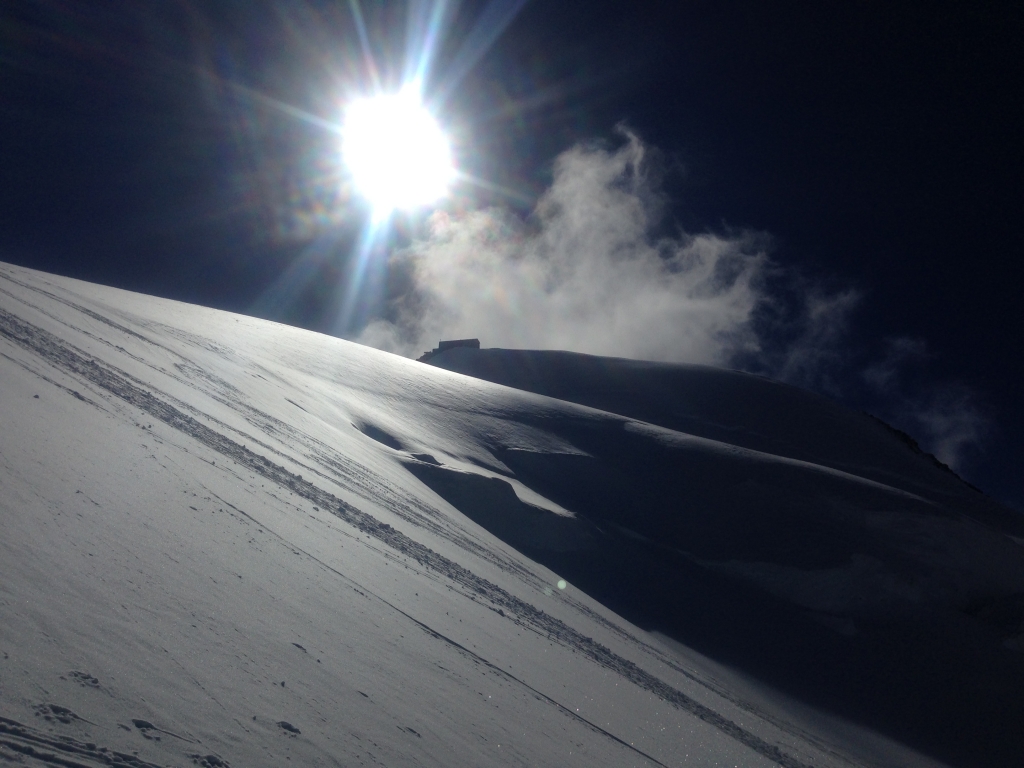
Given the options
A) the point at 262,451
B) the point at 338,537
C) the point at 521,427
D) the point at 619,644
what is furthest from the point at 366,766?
the point at 521,427

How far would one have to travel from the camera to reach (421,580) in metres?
7.99

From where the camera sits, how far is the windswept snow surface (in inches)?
143

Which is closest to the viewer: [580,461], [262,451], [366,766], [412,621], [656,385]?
[366,766]

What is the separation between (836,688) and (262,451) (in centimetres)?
1423

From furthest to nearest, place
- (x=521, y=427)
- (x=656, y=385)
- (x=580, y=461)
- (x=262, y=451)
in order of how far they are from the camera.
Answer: (x=656, y=385)
(x=521, y=427)
(x=580, y=461)
(x=262, y=451)

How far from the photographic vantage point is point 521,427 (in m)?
24.8

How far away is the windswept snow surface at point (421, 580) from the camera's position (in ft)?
12.0

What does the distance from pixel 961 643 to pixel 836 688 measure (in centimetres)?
440

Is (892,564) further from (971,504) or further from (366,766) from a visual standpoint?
(366,766)

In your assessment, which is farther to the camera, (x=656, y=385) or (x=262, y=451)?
(x=656, y=385)

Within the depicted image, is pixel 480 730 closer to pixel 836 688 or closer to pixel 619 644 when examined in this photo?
pixel 619 644

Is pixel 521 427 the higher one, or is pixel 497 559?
pixel 521 427

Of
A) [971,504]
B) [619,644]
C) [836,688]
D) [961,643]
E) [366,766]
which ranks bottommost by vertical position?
[366,766]

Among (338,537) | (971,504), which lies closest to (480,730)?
(338,537)
